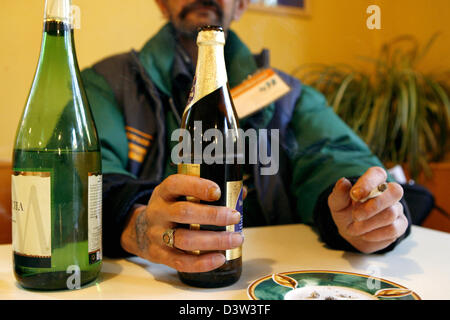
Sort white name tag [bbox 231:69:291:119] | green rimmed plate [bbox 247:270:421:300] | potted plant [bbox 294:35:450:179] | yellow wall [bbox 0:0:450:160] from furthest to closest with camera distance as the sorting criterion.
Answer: potted plant [bbox 294:35:450:179] → white name tag [bbox 231:69:291:119] → yellow wall [bbox 0:0:450:160] → green rimmed plate [bbox 247:270:421:300]

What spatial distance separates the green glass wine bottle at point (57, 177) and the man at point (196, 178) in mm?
81

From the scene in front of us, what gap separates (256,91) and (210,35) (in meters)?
0.25

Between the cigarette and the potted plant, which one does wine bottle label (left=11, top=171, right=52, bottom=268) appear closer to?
the cigarette

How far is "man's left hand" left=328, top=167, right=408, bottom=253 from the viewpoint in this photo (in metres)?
0.46

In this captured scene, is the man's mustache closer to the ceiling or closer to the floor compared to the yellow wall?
closer to the ceiling

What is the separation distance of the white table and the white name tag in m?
0.22

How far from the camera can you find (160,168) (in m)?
0.61

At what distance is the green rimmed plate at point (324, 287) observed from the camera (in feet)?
1.20

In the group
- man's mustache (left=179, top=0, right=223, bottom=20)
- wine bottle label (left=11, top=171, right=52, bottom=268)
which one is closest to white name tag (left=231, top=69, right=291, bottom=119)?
man's mustache (left=179, top=0, right=223, bottom=20)

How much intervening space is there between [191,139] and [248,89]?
0.22 meters

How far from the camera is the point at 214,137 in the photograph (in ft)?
1.42

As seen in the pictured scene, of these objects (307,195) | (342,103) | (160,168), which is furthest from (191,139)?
(342,103)

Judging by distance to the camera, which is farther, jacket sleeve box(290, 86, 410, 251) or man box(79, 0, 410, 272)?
jacket sleeve box(290, 86, 410, 251)

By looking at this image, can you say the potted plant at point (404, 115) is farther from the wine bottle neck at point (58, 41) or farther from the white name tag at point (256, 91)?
the wine bottle neck at point (58, 41)
